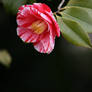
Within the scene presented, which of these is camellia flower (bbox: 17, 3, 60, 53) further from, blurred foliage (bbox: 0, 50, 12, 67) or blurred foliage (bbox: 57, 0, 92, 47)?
blurred foliage (bbox: 0, 50, 12, 67)

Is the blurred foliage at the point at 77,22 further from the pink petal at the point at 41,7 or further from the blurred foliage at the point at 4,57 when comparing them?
the blurred foliage at the point at 4,57

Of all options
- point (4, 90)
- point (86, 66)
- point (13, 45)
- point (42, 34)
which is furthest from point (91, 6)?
point (4, 90)

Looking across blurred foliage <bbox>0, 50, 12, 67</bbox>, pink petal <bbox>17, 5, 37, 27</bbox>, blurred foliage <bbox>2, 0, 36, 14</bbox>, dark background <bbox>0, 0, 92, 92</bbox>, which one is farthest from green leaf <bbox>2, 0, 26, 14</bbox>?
dark background <bbox>0, 0, 92, 92</bbox>

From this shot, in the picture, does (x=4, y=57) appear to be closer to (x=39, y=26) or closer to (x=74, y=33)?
(x=39, y=26)

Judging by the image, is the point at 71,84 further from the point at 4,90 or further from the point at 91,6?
the point at 91,6

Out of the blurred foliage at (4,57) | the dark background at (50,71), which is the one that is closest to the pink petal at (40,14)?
the blurred foliage at (4,57)
